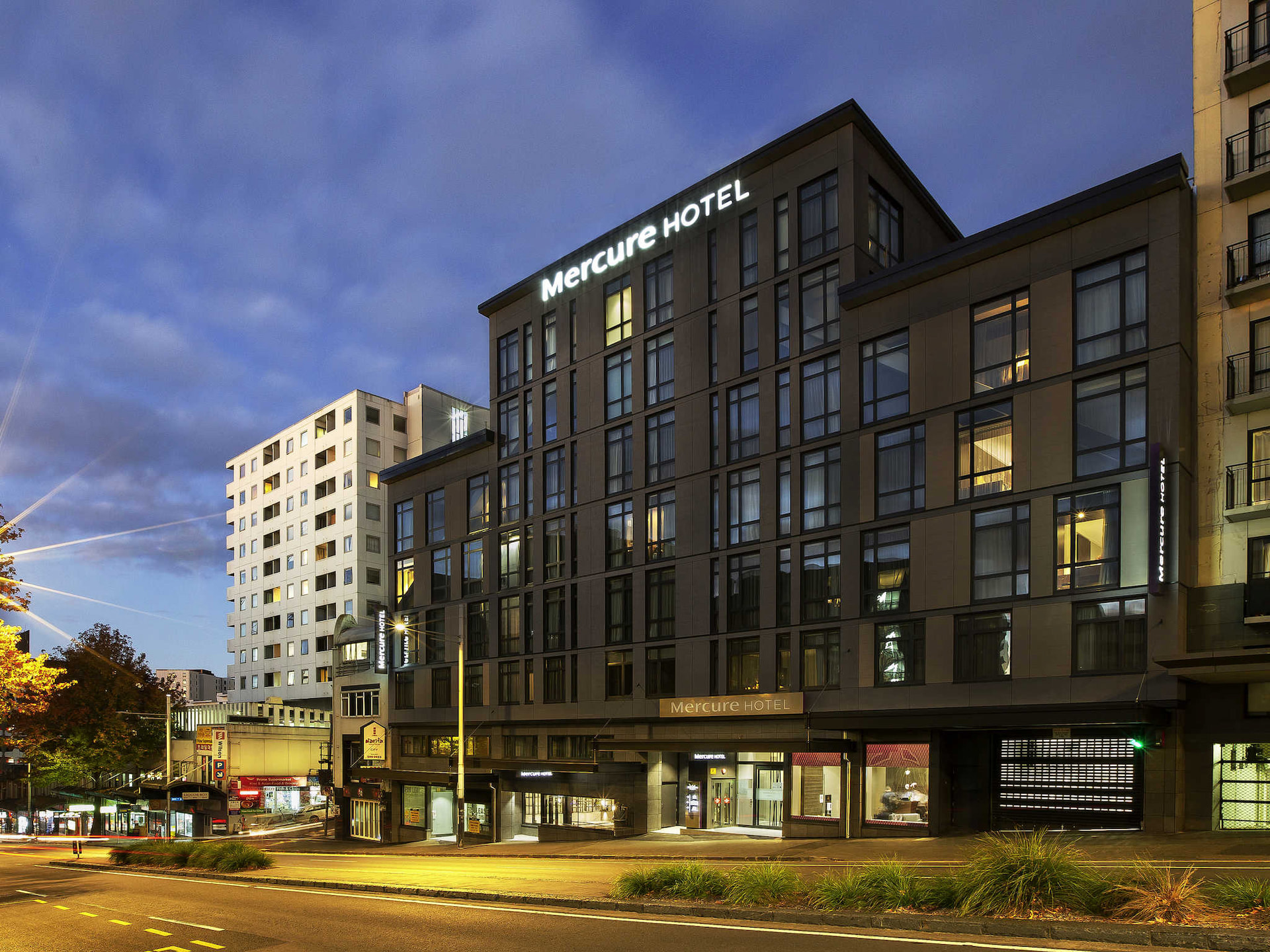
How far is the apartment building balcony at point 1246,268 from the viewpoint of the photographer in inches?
1140

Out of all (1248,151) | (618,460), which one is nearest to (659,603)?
(618,460)

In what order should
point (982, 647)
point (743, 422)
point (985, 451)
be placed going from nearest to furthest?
point (982, 647)
point (985, 451)
point (743, 422)

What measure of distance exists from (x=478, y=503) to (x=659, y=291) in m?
16.8

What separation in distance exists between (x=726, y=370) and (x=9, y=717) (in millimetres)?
28425

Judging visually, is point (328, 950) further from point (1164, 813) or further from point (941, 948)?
point (1164, 813)

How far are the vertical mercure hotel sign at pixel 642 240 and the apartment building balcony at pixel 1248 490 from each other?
22.1 meters

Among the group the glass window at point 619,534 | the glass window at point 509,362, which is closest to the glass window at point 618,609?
the glass window at point 619,534

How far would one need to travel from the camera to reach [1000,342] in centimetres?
3356

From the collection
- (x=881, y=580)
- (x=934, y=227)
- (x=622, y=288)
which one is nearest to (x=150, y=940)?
(x=881, y=580)

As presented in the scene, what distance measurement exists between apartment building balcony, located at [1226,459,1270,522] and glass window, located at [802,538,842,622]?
1292 centimetres

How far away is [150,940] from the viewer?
60.6ft

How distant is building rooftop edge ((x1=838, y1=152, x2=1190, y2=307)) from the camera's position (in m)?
30.0

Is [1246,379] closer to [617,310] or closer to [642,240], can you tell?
[642,240]

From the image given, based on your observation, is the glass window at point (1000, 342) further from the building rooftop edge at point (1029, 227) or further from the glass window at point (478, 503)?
the glass window at point (478, 503)
